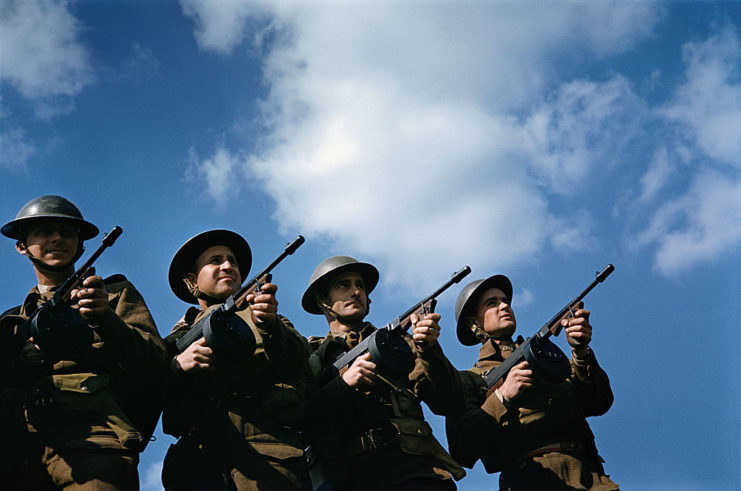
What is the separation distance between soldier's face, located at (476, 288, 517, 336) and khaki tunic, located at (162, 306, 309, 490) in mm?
3774

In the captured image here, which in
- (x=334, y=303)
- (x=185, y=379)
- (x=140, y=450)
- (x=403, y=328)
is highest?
(x=334, y=303)

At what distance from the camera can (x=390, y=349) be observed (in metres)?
9.30

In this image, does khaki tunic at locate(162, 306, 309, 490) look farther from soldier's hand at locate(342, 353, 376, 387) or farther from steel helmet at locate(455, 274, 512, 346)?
steel helmet at locate(455, 274, 512, 346)

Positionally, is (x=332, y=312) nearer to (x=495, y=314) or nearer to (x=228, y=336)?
(x=495, y=314)

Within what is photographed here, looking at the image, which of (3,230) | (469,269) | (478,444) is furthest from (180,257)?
(478,444)

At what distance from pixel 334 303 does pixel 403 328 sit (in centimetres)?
118

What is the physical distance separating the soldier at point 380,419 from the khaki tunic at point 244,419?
701 mm

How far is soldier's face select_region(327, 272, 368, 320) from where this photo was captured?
10.5 m

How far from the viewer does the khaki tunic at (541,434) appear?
9867mm

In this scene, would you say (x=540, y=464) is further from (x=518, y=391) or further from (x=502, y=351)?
(x=502, y=351)

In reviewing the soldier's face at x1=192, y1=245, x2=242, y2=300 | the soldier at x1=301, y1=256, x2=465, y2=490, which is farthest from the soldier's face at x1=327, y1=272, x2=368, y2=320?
the soldier's face at x1=192, y1=245, x2=242, y2=300

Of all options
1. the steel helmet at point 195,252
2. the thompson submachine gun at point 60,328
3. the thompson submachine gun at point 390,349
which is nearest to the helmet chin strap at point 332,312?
the thompson submachine gun at point 390,349

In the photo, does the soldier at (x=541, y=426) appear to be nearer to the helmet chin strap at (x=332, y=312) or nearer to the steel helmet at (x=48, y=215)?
the helmet chin strap at (x=332, y=312)

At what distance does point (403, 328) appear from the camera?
9.87 m
